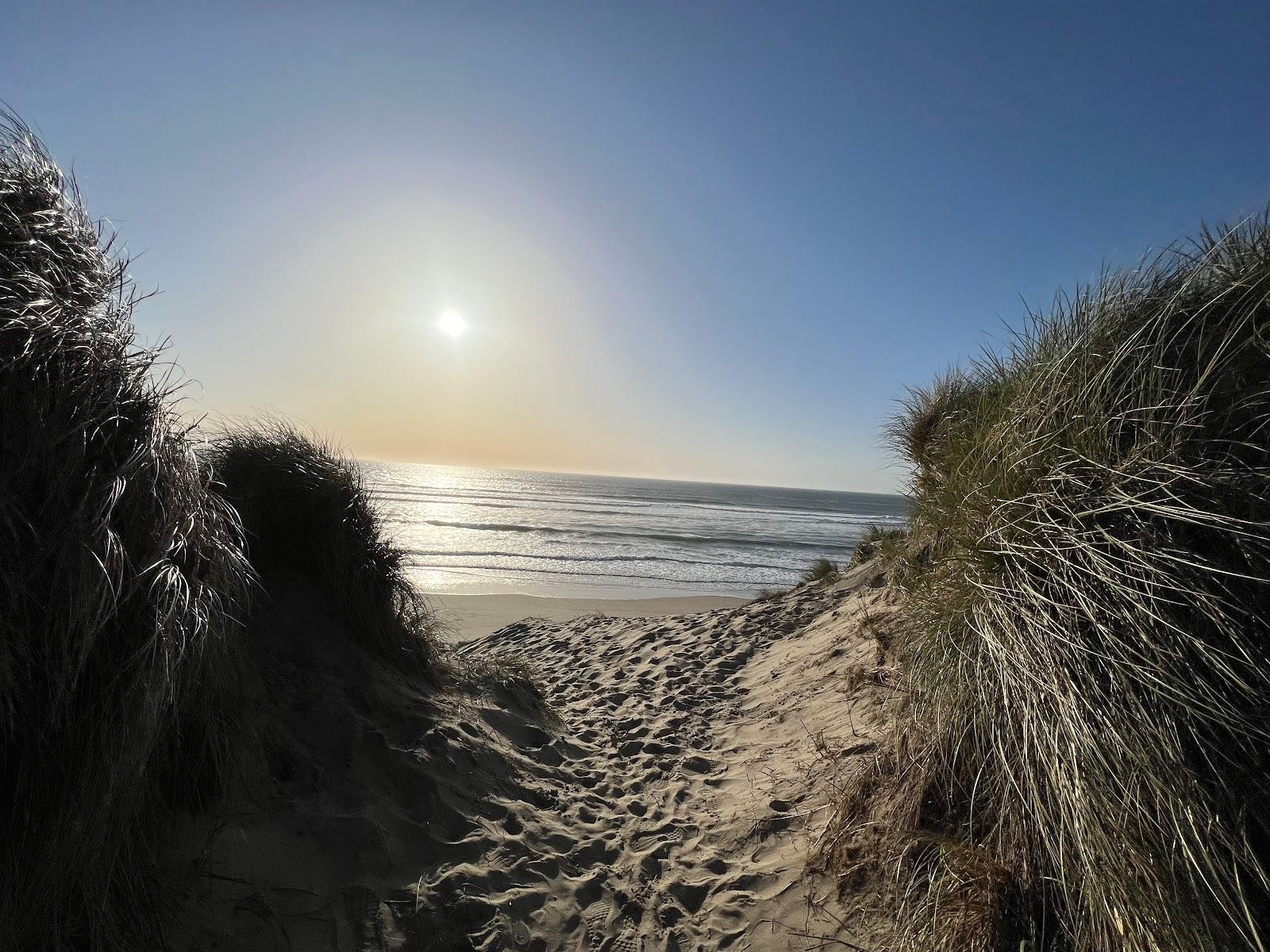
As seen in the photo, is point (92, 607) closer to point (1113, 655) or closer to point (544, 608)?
point (1113, 655)

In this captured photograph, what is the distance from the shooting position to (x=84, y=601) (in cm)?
204

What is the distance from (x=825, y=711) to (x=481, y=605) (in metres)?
10.6

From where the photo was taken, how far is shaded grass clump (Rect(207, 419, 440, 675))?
15.2 feet

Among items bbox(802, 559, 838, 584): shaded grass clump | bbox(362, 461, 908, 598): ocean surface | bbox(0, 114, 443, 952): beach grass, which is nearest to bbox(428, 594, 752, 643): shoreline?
bbox(362, 461, 908, 598): ocean surface

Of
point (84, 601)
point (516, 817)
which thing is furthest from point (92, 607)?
point (516, 817)

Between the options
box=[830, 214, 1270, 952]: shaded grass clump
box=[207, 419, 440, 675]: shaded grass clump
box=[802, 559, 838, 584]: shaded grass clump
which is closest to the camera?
box=[830, 214, 1270, 952]: shaded grass clump

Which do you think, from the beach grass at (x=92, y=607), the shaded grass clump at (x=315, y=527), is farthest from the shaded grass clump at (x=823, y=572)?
the beach grass at (x=92, y=607)

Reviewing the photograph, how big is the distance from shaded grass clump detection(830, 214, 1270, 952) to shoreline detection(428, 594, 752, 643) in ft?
30.2

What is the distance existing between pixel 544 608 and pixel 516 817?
1005cm

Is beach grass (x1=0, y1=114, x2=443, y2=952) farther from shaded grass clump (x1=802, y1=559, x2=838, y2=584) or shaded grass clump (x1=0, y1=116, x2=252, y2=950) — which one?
shaded grass clump (x1=802, y1=559, x2=838, y2=584)

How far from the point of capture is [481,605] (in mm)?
14219

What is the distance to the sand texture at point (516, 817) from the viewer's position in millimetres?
2797

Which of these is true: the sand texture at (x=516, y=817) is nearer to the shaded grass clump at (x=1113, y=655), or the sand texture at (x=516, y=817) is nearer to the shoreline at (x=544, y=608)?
the shaded grass clump at (x=1113, y=655)

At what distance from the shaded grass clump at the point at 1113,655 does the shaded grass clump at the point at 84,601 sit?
118 inches
